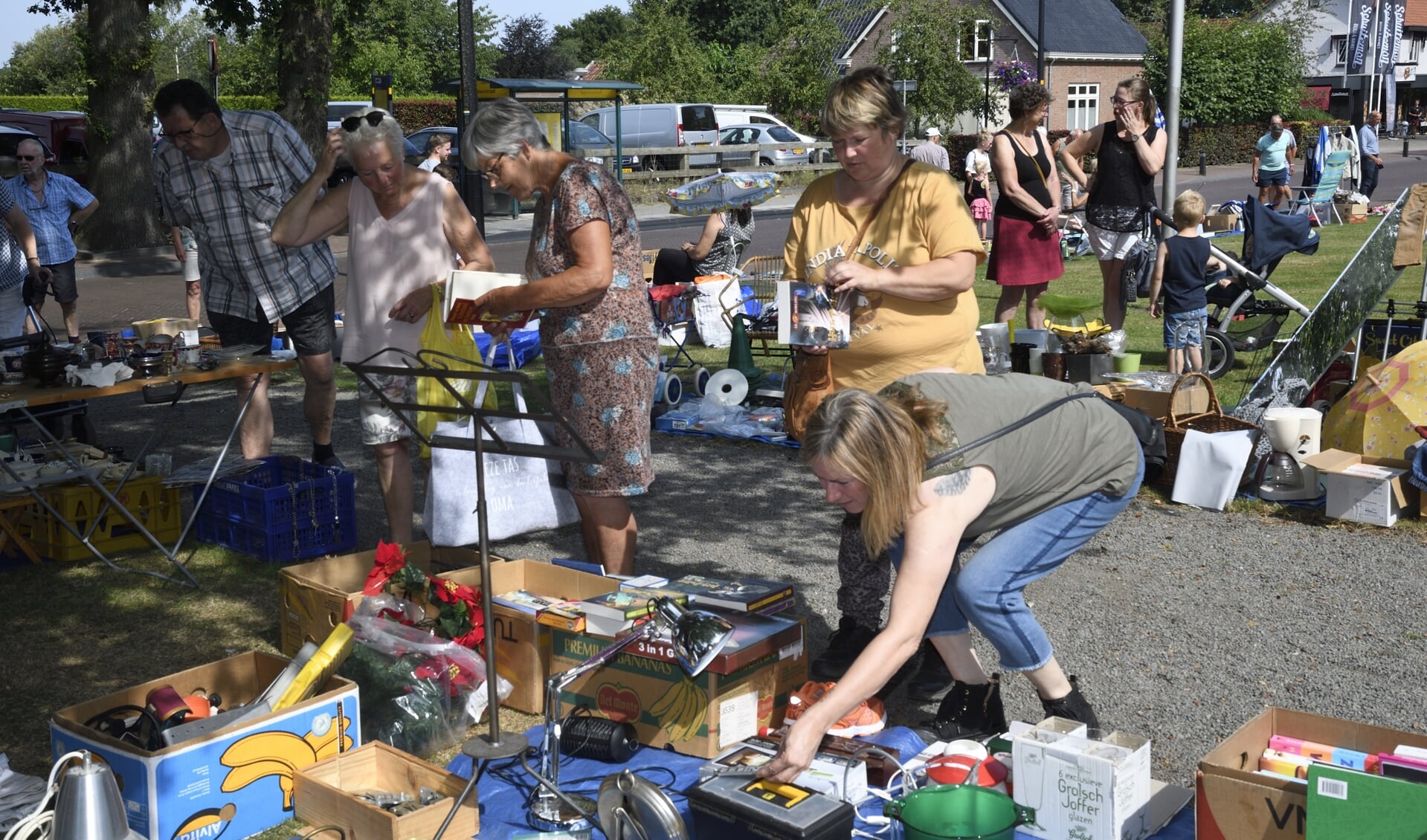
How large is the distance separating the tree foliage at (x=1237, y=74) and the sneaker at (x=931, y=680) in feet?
126

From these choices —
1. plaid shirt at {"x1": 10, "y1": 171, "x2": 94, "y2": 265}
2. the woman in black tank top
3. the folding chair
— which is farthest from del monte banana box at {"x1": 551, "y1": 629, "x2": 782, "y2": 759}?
the folding chair

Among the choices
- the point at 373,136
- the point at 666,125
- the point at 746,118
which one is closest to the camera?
the point at 373,136

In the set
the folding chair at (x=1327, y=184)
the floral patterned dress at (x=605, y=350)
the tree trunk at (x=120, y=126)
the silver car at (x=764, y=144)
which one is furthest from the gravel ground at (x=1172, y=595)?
the silver car at (x=764, y=144)

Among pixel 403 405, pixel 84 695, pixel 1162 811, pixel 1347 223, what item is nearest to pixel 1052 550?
pixel 1162 811

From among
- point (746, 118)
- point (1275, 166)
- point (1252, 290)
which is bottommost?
point (1252, 290)

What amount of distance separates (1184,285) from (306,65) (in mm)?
13564

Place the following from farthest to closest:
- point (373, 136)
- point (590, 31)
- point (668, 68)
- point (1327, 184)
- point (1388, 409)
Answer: point (590, 31) → point (668, 68) → point (1327, 184) → point (1388, 409) → point (373, 136)

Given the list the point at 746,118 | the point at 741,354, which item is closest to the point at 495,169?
the point at 741,354

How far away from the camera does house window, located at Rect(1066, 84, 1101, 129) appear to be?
47.8m

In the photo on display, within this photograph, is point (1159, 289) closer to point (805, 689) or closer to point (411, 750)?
point (805, 689)

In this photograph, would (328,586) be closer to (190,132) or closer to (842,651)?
(842,651)

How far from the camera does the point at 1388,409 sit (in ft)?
19.2

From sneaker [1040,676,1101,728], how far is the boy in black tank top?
14.7 ft

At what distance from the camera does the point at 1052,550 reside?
→ 3.29 metres
